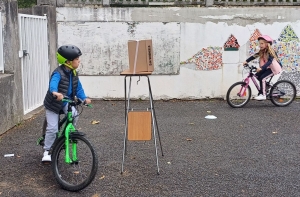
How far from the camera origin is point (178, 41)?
10039 millimetres

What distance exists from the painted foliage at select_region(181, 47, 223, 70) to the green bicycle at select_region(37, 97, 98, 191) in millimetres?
5879

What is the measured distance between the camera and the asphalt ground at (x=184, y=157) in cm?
461

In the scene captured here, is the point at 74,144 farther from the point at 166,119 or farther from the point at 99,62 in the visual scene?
the point at 99,62

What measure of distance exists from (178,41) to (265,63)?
2.25 m

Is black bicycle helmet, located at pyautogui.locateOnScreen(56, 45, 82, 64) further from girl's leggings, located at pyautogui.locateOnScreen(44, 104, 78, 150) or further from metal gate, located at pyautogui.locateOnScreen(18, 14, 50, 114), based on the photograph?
metal gate, located at pyautogui.locateOnScreen(18, 14, 50, 114)

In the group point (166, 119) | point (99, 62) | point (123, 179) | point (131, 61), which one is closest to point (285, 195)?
point (123, 179)

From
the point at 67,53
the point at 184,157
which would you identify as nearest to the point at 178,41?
the point at 184,157

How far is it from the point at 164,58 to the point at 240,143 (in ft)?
13.6

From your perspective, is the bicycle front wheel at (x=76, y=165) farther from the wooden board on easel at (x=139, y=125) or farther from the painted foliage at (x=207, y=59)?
the painted foliage at (x=207, y=59)

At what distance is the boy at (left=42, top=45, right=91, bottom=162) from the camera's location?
15.3 ft

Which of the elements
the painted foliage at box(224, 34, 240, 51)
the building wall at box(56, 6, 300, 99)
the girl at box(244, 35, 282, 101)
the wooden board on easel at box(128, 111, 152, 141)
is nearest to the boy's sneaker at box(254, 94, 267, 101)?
the girl at box(244, 35, 282, 101)

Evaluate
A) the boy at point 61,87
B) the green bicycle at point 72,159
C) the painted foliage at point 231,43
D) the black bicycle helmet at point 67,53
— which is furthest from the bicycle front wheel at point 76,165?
the painted foliage at point 231,43

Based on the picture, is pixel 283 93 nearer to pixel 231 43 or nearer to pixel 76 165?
pixel 231 43

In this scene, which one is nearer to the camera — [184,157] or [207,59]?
[184,157]
